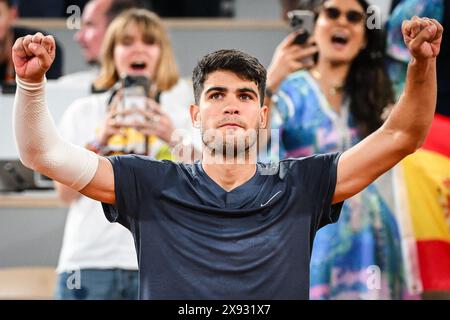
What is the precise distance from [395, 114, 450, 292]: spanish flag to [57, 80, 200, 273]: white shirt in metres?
0.50

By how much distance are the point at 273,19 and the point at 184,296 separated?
1647 mm

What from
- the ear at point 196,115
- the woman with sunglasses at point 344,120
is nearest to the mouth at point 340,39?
the woman with sunglasses at point 344,120

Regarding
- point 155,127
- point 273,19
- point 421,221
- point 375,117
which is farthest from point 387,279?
point 273,19

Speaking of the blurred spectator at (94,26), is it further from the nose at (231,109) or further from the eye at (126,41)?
the nose at (231,109)

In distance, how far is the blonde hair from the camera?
2.31m

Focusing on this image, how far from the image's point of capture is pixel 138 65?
7.57 feet

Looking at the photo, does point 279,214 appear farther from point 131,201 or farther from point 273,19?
point 273,19

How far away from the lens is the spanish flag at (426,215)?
228 centimetres

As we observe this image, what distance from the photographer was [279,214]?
1453 millimetres

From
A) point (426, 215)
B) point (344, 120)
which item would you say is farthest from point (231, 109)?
point (426, 215)

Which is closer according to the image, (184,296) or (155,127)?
(184,296)

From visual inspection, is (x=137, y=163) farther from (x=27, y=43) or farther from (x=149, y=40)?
(x=149, y=40)

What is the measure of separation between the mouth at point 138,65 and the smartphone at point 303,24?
1.10ft

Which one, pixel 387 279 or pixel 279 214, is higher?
pixel 279 214
